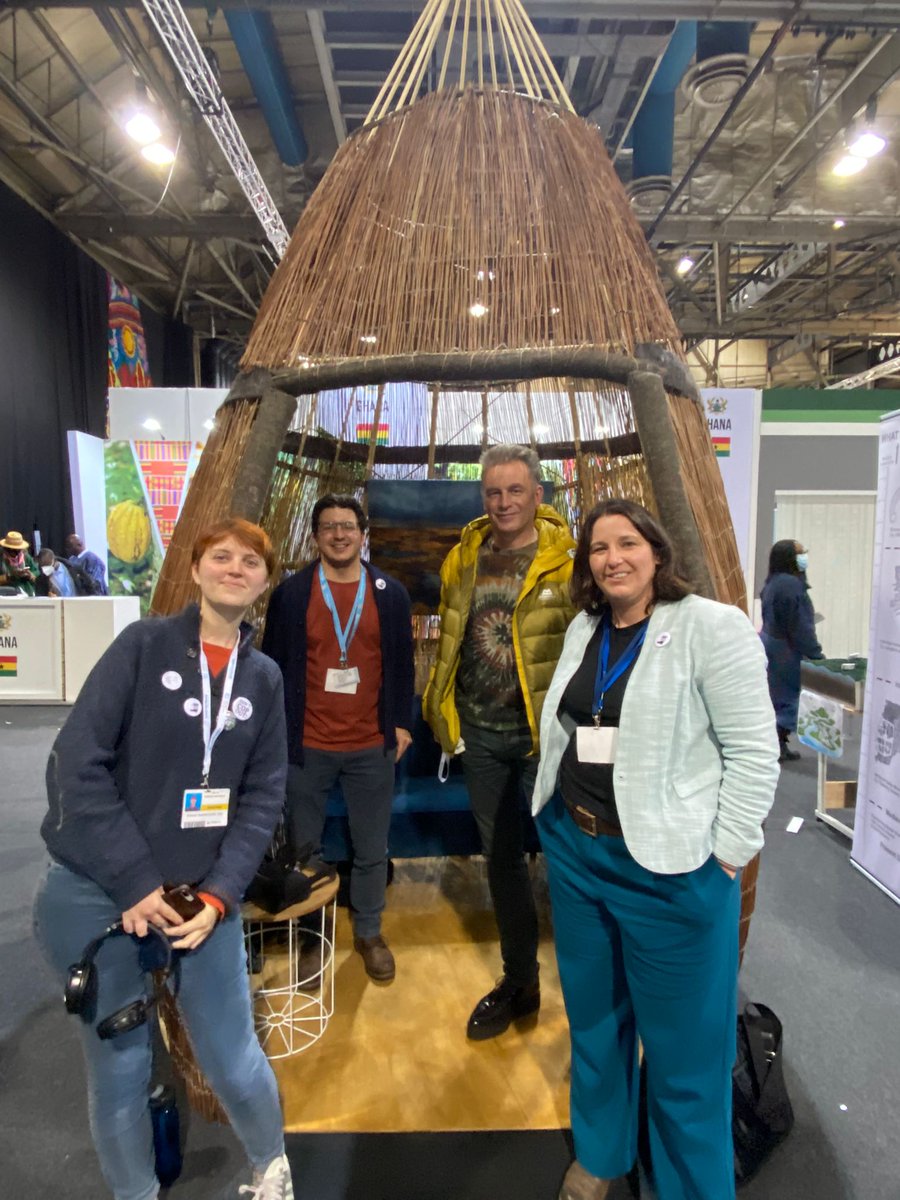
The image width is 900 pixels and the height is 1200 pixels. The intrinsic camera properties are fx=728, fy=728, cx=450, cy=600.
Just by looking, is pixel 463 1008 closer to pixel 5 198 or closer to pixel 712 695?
pixel 712 695

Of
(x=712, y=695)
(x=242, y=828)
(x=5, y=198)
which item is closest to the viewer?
(x=712, y=695)

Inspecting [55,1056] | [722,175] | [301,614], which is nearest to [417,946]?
[55,1056]

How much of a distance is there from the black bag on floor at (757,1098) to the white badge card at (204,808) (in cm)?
114

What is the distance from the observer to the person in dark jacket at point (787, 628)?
3.96m

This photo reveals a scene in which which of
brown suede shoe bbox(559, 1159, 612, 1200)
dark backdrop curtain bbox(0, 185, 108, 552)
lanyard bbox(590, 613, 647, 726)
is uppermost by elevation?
dark backdrop curtain bbox(0, 185, 108, 552)

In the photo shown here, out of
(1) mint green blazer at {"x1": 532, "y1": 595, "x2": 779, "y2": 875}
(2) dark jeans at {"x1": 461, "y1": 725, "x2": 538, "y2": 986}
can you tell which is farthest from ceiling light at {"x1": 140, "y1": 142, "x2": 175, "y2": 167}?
(1) mint green blazer at {"x1": 532, "y1": 595, "x2": 779, "y2": 875}

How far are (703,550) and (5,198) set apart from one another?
6.87 metres

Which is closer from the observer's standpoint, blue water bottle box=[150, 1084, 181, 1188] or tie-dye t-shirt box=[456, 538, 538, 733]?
blue water bottle box=[150, 1084, 181, 1188]

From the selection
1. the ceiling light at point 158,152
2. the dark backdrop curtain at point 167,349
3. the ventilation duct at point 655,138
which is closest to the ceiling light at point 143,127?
the ceiling light at point 158,152

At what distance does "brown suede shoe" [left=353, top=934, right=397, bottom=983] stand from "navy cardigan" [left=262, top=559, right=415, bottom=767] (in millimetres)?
609

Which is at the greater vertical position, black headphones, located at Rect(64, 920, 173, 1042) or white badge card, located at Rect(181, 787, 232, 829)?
white badge card, located at Rect(181, 787, 232, 829)

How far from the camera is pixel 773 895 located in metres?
2.60

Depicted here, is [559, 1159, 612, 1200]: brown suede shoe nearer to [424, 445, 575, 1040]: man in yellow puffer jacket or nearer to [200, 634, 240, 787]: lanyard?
[424, 445, 575, 1040]: man in yellow puffer jacket

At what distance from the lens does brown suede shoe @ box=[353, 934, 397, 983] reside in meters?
2.04
